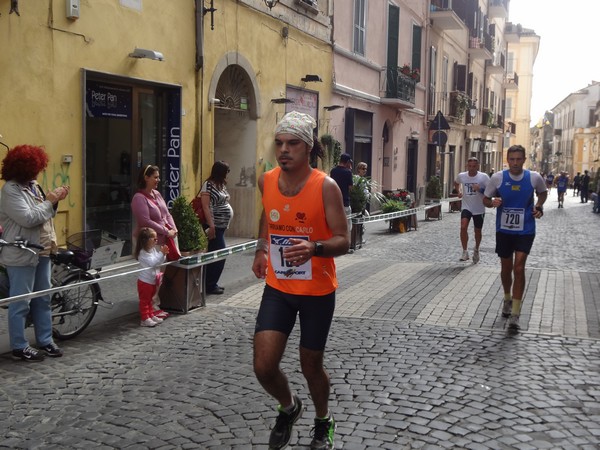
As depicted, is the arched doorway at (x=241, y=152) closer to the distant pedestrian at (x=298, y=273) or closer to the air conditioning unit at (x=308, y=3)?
the air conditioning unit at (x=308, y=3)

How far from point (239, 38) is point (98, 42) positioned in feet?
14.3

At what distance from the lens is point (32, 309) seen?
6.04 metres

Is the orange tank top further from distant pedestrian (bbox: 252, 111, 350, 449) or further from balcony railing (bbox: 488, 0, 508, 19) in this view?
balcony railing (bbox: 488, 0, 508, 19)

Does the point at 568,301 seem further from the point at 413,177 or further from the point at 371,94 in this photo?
the point at 413,177

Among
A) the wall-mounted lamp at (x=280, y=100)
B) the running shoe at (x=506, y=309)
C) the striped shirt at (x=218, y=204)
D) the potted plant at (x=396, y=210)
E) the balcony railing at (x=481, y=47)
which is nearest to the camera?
the running shoe at (x=506, y=309)

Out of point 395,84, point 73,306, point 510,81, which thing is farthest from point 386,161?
point 510,81

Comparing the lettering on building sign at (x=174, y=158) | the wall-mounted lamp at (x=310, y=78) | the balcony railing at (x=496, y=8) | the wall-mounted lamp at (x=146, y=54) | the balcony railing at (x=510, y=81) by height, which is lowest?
the lettering on building sign at (x=174, y=158)

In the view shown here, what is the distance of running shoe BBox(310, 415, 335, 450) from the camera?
398cm

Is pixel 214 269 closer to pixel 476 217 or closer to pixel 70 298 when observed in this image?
pixel 70 298

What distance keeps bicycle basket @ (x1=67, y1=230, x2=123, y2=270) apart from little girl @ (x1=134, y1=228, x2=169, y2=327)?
235 millimetres

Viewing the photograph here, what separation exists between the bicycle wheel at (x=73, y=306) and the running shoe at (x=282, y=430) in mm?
3063

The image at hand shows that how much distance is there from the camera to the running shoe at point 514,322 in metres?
6.96

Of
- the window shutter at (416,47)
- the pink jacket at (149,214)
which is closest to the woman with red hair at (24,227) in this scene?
the pink jacket at (149,214)

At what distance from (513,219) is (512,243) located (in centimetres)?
24
